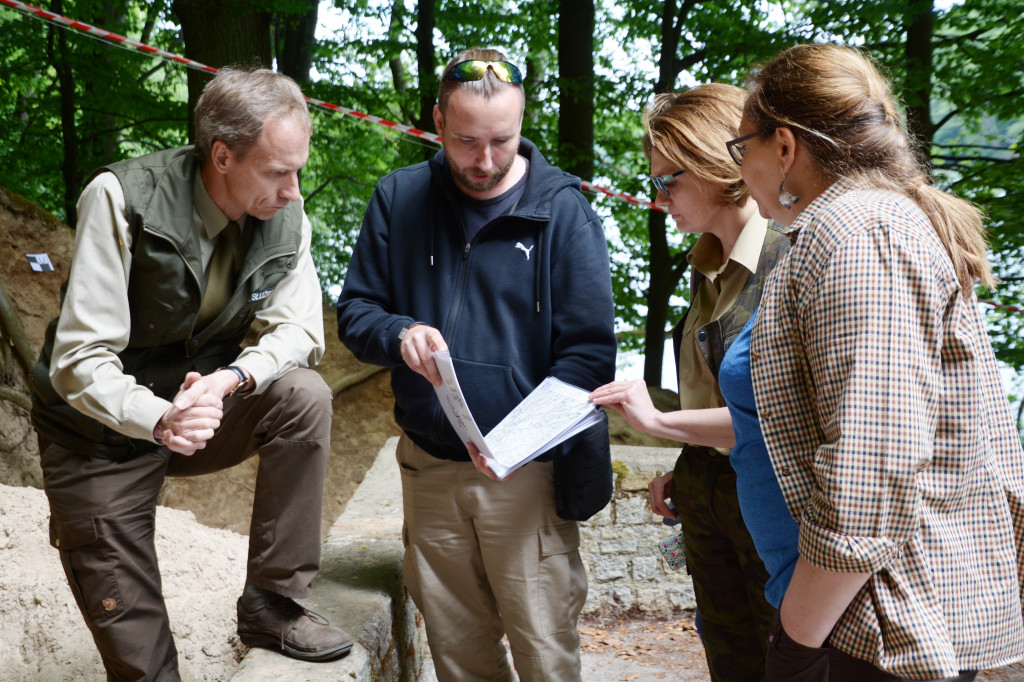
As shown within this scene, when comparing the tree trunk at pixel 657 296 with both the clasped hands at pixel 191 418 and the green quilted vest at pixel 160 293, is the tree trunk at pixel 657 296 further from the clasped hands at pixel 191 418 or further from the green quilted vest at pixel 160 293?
the clasped hands at pixel 191 418

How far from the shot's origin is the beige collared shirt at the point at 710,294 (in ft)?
7.04

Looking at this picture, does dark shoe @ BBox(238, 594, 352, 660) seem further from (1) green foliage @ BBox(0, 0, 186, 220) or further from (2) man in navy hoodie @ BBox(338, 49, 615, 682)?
(1) green foliage @ BBox(0, 0, 186, 220)

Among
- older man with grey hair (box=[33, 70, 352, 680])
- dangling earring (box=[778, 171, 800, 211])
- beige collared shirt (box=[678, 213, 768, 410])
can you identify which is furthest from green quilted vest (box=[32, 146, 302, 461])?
dangling earring (box=[778, 171, 800, 211])

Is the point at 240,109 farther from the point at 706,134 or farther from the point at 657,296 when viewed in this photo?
the point at 657,296

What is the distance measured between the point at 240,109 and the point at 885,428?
1.89 m

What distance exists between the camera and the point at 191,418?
216 centimetres

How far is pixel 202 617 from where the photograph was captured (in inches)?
123

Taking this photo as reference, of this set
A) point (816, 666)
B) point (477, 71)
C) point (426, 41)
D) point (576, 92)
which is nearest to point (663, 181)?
point (477, 71)

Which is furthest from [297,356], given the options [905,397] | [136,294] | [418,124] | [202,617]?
[418,124]

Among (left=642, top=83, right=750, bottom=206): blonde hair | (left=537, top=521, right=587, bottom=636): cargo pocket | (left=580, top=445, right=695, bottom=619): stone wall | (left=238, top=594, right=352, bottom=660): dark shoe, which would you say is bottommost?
(left=580, top=445, right=695, bottom=619): stone wall

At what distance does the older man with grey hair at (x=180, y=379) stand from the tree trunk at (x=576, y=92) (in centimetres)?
576

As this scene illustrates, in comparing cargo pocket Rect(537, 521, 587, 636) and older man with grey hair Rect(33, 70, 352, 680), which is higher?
older man with grey hair Rect(33, 70, 352, 680)

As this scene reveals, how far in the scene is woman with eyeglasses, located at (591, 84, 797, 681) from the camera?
6.90 feet

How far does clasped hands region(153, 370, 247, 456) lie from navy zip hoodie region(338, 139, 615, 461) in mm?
405
